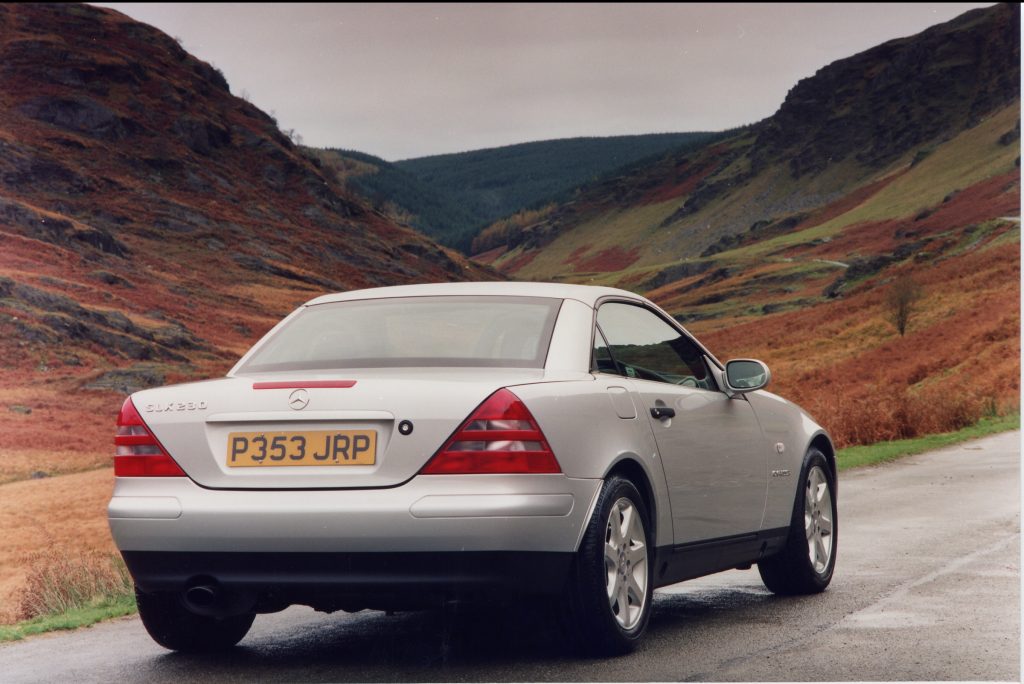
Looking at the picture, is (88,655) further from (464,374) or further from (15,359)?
(15,359)

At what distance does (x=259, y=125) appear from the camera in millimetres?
148125

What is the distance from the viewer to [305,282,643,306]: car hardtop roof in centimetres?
615

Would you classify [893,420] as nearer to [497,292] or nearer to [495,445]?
[497,292]

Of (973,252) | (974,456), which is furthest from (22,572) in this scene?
(973,252)

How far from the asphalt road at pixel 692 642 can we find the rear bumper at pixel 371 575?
0.36m

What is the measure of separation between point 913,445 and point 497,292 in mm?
15894

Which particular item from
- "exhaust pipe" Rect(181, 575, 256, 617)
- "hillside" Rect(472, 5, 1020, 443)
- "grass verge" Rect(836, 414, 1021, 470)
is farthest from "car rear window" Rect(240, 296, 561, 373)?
"hillside" Rect(472, 5, 1020, 443)

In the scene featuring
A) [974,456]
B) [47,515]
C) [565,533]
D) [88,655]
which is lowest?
[47,515]

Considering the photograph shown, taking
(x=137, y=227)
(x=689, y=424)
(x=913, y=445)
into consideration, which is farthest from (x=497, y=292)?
(x=137, y=227)

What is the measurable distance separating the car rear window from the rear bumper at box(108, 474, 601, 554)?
68 centimetres

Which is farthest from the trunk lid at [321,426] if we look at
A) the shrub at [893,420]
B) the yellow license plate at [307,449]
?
the shrub at [893,420]

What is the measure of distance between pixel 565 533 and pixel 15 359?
248ft

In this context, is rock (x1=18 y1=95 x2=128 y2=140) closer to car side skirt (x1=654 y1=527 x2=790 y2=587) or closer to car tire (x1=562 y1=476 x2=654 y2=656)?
car side skirt (x1=654 y1=527 x2=790 y2=587)

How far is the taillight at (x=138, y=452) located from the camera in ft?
17.5
